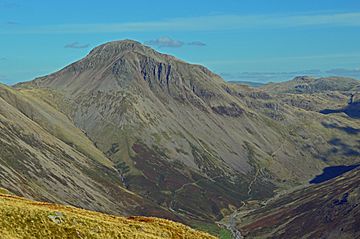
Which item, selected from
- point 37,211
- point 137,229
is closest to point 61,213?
point 37,211

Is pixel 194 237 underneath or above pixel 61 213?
underneath

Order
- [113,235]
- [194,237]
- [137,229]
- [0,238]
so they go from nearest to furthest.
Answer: [0,238] → [113,235] → [137,229] → [194,237]

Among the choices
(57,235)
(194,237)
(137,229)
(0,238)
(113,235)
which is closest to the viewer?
(0,238)

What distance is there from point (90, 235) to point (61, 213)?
437 centimetres

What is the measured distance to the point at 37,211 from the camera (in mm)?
54875

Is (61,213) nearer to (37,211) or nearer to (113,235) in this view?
(37,211)

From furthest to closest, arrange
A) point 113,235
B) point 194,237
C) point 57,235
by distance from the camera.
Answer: point 194,237
point 113,235
point 57,235

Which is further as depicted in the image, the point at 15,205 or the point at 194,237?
the point at 194,237

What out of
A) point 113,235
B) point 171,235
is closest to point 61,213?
point 113,235

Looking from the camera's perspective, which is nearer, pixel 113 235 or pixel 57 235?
pixel 57 235

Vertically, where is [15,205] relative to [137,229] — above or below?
above

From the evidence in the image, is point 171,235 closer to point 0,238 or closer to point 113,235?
point 113,235

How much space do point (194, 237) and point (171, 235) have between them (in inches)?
135

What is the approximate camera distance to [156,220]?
7094 centimetres
